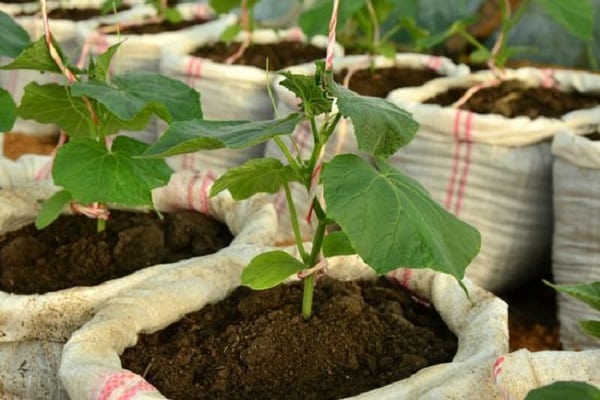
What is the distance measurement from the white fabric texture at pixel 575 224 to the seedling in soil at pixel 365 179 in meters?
1.12

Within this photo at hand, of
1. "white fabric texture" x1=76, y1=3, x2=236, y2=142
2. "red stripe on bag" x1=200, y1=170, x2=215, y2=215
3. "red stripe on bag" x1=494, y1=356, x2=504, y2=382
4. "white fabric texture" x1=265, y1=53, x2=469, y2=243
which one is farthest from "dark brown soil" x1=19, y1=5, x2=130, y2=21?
"red stripe on bag" x1=494, y1=356, x2=504, y2=382

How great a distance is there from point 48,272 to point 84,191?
348 mm

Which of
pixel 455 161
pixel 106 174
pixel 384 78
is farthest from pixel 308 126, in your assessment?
pixel 106 174

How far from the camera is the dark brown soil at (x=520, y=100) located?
2791 millimetres

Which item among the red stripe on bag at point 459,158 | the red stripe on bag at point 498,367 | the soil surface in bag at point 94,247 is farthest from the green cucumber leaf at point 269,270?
the red stripe on bag at point 459,158

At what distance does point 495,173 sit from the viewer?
8.66 ft

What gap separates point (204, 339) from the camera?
66.3 inches

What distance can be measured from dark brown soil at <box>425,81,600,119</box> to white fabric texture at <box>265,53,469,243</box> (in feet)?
0.64

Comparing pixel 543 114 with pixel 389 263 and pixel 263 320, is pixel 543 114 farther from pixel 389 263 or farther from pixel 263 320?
pixel 389 263

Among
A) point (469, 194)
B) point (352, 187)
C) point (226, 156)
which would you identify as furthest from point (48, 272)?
point (226, 156)

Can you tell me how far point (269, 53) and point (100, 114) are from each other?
166 cm

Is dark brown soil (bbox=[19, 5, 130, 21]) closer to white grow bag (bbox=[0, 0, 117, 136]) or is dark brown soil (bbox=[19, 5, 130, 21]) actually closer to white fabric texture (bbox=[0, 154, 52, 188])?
white grow bag (bbox=[0, 0, 117, 136])

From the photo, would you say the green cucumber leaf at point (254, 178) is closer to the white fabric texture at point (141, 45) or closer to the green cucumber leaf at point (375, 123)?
the green cucumber leaf at point (375, 123)

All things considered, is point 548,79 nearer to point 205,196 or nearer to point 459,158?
point 459,158
